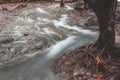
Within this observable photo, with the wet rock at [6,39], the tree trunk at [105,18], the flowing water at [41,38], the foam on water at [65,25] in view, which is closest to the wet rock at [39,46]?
the flowing water at [41,38]

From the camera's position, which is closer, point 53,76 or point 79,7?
point 53,76

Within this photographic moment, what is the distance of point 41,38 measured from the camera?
1155 centimetres

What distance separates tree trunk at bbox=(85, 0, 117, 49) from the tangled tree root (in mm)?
263

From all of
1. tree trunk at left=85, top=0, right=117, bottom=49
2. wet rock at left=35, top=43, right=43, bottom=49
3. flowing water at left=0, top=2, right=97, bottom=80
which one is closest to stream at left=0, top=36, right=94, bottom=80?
flowing water at left=0, top=2, right=97, bottom=80

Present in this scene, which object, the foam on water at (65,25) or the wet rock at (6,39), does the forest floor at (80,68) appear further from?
the foam on water at (65,25)

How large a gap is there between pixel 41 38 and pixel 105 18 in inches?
169

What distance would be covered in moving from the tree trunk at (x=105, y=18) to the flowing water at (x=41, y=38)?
2.04 metres

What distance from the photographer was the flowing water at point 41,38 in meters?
8.36

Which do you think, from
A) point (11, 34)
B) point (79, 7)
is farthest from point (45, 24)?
point (79, 7)

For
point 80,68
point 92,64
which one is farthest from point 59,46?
point 92,64

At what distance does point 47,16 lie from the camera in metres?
16.8

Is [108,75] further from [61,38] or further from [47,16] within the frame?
[47,16]

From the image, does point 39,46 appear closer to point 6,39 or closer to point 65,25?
point 6,39

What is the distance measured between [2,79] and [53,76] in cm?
170
